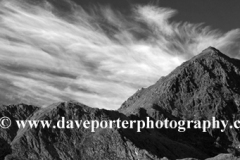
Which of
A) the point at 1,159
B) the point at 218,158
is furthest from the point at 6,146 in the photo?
the point at 218,158

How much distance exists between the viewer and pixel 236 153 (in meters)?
128

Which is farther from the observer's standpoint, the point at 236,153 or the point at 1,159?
the point at 236,153

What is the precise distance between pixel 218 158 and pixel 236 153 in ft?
25.7

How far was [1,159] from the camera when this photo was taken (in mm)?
110375

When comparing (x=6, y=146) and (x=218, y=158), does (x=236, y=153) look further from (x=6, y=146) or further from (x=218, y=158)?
(x=6, y=146)

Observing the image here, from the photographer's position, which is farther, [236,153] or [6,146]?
[236,153]

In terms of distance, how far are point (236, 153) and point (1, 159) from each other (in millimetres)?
72726

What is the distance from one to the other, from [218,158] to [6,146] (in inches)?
2722

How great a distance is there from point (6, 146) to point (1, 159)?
6.66 metres

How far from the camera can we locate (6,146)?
11650cm

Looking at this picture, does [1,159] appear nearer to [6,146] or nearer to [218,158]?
[6,146]

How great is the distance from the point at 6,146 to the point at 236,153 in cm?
7192

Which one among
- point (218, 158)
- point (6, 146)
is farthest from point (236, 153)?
point (6, 146)

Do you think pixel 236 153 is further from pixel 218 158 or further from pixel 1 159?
pixel 1 159
